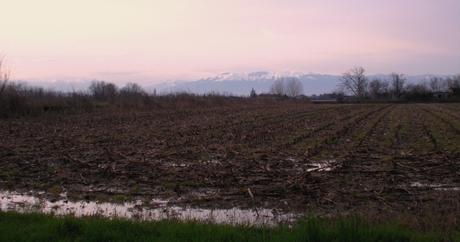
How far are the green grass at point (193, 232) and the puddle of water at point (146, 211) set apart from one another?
80 centimetres

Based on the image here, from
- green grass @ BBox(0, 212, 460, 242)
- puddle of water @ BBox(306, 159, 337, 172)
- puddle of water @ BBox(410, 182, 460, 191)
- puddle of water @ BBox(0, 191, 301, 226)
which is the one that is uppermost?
green grass @ BBox(0, 212, 460, 242)

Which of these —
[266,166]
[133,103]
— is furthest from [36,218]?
[133,103]

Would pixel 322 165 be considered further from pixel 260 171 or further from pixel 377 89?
pixel 377 89

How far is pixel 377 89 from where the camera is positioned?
149375 millimetres

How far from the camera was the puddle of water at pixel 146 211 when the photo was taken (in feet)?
26.2

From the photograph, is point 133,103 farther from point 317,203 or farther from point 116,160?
point 317,203

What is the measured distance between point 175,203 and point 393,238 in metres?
4.43

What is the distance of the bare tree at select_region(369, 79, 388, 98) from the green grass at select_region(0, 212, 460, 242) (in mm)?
136351

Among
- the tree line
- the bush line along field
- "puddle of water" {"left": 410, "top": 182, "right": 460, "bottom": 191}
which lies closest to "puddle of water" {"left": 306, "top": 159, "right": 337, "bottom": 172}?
the bush line along field

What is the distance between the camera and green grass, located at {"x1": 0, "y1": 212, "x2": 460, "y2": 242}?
→ 6180mm

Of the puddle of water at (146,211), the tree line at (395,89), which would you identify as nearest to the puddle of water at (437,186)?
the puddle of water at (146,211)

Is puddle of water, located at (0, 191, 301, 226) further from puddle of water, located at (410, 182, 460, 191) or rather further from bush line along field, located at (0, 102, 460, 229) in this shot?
puddle of water, located at (410, 182, 460, 191)

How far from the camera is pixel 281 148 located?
17.2 metres

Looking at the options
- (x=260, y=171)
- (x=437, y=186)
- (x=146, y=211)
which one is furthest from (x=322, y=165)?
(x=146, y=211)
